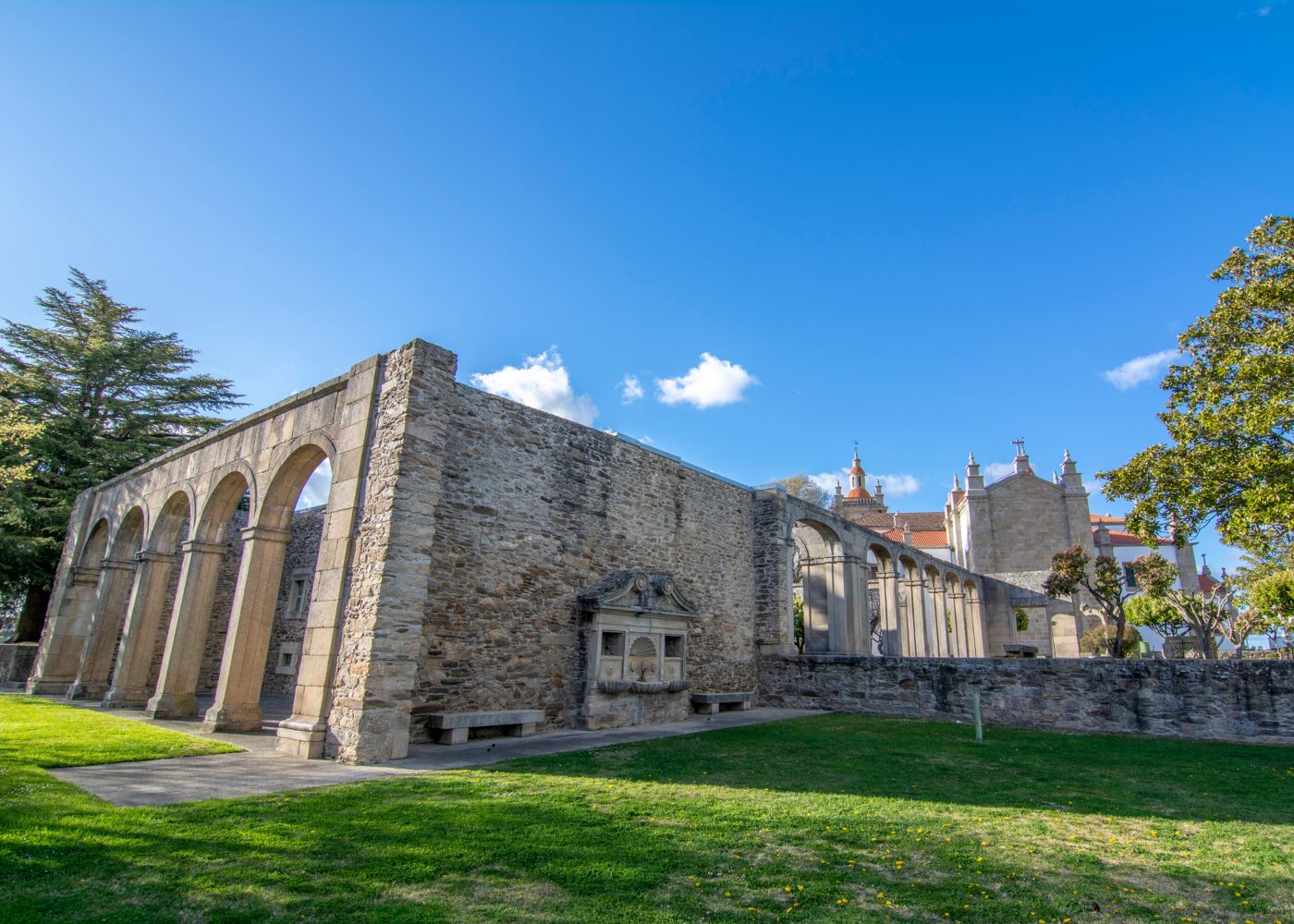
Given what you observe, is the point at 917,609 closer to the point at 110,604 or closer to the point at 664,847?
the point at 664,847

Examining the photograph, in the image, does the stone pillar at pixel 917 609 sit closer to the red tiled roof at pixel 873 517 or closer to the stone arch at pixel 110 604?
the stone arch at pixel 110 604

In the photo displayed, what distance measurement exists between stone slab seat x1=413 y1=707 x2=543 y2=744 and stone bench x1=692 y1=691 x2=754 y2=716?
4.37 meters

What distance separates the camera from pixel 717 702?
1295cm

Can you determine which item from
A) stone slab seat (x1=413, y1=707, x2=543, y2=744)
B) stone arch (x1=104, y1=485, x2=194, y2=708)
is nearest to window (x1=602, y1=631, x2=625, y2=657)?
stone slab seat (x1=413, y1=707, x2=543, y2=744)

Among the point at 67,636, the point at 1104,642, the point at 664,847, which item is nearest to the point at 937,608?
the point at 1104,642

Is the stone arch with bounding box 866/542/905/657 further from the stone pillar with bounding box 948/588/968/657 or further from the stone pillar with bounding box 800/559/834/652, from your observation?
the stone pillar with bounding box 948/588/968/657

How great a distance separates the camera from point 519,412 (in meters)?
10.5

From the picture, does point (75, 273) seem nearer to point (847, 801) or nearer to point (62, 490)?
point (62, 490)

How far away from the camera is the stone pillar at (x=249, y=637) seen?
9227 millimetres

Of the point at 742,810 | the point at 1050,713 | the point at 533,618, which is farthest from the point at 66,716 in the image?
the point at 1050,713

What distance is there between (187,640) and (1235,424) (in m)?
16.0

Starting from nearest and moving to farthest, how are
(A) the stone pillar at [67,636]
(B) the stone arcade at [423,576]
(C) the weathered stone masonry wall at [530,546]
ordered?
(B) the stone arcade at [423,576]
(C) the weathered stone masonry wall at [530,546]
(A) the stone pillar at [67,636]

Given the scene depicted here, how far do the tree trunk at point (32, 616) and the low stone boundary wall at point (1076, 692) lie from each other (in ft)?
66.7

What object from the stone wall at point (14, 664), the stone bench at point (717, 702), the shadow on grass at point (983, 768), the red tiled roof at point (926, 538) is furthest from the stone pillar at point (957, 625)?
the stone wall at point (14, 664)
